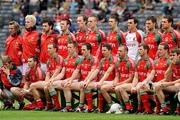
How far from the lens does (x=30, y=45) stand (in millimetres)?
24375

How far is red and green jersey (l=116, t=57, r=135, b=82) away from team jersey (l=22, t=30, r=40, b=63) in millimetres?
3047

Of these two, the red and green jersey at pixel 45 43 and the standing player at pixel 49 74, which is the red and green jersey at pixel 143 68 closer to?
the standing player at pixel 49 74

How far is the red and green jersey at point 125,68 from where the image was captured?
22058 millimetres

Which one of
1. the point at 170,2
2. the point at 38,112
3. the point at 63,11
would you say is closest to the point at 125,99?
the point at 38,112

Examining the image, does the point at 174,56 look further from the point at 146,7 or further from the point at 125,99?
the point at 146,7

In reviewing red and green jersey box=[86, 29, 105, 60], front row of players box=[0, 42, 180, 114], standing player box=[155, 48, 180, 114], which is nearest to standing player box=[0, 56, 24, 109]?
front row of players box=[0, 42, 180, 114]

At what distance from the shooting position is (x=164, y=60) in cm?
2159

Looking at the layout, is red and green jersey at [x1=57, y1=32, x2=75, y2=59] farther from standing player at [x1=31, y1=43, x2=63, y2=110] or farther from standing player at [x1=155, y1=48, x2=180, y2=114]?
standing player at [x1=155, y1=48, x2=180, y2=114]

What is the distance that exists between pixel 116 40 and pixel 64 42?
133 cm

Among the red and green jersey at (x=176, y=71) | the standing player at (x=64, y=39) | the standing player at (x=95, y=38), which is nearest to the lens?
the red and green jersey at (x=176, y=71)

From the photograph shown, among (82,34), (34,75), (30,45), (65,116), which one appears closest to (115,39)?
(82,34)

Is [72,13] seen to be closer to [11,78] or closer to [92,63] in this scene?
[11,78]

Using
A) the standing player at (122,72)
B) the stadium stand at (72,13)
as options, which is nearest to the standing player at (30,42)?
the standing player at (122,72)

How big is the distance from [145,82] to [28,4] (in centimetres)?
2241
